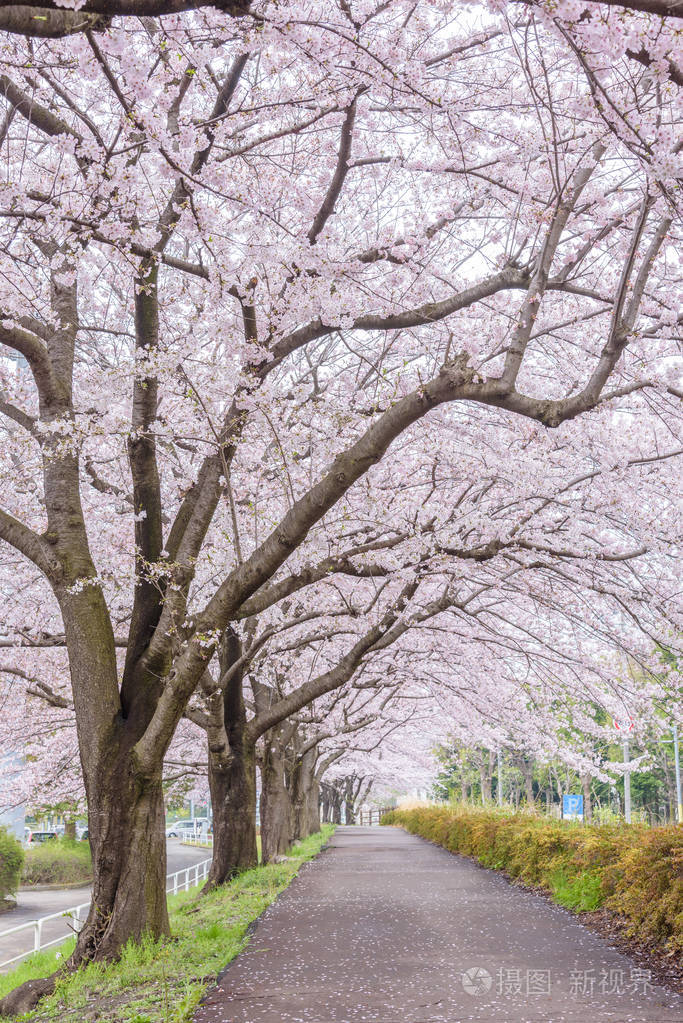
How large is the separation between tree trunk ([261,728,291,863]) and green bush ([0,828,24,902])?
7.80m

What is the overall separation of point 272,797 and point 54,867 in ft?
48.0

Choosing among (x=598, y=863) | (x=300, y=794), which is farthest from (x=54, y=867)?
(x=598, y=863)

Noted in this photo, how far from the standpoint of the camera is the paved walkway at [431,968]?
5281 mm

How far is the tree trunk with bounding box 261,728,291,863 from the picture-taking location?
17391 mm

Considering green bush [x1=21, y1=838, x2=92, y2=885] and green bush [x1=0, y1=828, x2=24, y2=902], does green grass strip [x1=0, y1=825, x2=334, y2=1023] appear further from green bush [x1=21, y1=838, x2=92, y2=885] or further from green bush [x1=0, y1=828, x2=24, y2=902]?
green bush [x1=21, y1=838, x2=92, y2=885]

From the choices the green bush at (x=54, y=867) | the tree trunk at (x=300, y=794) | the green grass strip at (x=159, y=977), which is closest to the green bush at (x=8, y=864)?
the green bush at (x=54, y=867)

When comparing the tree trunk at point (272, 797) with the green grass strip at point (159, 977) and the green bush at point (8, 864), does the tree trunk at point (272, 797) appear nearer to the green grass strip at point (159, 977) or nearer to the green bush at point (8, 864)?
the green grass strip at point (159, 977)

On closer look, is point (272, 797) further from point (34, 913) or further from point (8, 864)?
point (8, 864)

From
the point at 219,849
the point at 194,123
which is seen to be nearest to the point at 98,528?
the point at 219,849

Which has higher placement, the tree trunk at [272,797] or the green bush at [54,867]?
the tree trunk at [272,797]

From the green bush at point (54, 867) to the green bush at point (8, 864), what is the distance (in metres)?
5.76

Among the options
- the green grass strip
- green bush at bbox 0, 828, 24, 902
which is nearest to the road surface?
green bush at bbox 0, 828, 24, 902

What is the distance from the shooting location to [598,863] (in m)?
9.33

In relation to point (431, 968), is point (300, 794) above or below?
below
